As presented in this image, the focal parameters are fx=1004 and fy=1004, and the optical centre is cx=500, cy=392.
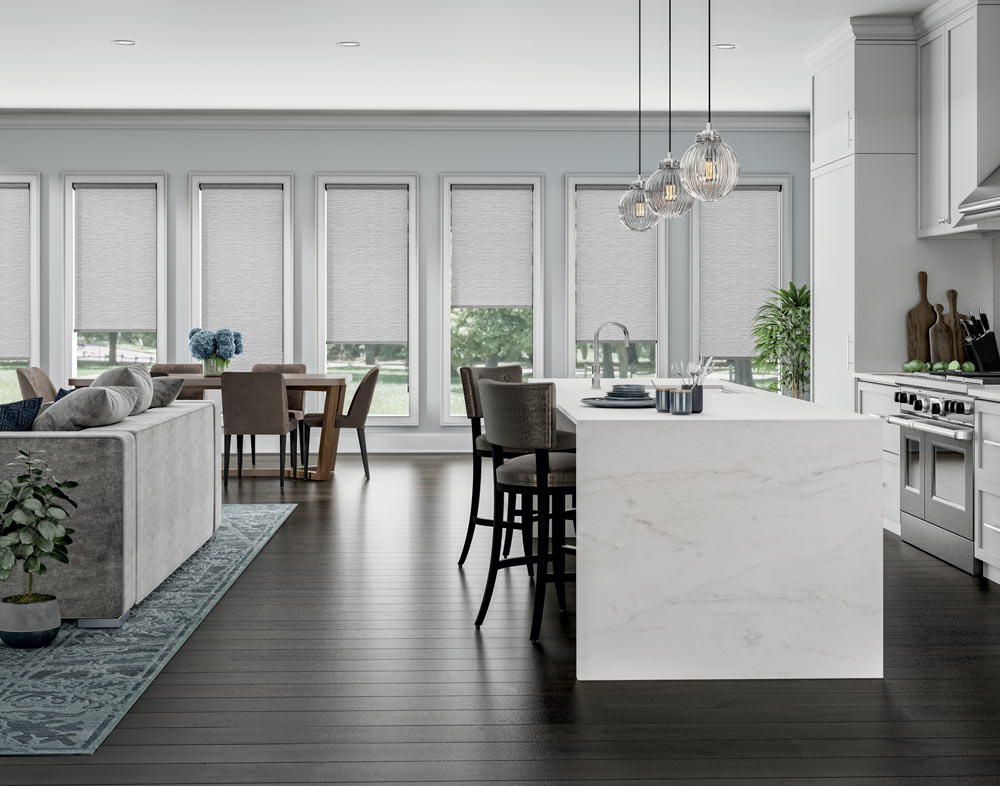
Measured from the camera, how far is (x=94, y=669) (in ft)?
10.9

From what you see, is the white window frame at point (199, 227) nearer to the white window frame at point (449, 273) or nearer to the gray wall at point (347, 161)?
the gray wall at point (347, 161)

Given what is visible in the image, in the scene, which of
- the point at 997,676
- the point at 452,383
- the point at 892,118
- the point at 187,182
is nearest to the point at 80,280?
the point at 187,182

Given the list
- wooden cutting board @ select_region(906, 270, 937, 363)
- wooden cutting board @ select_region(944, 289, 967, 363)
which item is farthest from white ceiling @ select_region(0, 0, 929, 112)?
wooden cutting board @ select_region(944, 289, 967, 363)

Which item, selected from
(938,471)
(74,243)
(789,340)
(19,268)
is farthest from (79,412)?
(789,340)

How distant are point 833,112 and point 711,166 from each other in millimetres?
2943

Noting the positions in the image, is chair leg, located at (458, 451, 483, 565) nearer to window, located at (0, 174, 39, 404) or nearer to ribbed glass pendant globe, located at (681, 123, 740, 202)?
ribbed glass pendant globe, located at (681, 123, 740, 202)

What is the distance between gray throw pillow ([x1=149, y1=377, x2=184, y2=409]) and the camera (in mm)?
4828

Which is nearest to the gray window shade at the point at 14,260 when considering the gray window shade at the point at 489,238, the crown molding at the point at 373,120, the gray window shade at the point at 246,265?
the crown molding at the point at 373,120

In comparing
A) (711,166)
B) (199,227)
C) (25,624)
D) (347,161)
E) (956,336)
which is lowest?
(25,624)

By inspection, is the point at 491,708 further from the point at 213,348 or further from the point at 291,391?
the point at 291,391

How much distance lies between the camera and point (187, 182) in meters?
9.36

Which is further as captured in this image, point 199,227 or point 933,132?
point 199,227

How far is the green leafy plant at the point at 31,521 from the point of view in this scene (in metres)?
3.37

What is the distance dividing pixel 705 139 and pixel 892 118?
2.69 meters
